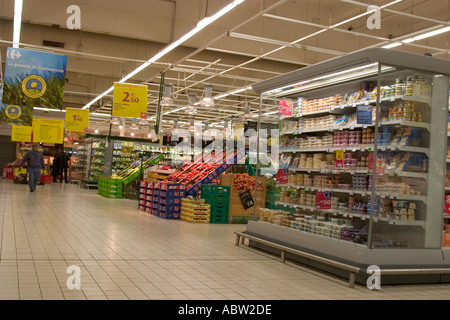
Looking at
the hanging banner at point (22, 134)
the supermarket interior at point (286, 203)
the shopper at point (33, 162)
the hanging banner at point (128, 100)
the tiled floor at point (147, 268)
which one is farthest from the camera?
the hanging banner at point (22, 134)

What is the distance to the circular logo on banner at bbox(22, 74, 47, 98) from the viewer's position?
37.5 ft

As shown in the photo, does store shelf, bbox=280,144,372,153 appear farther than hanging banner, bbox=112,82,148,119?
No

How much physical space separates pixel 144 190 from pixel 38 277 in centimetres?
897

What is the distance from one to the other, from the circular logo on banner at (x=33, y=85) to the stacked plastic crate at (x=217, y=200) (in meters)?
4.31

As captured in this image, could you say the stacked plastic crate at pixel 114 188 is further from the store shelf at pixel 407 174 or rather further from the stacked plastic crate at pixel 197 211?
the store shelf at pixel 407 174

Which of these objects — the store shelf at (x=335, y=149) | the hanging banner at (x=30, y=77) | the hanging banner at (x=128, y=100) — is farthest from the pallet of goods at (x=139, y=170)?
the store shelf at (x=335, y=149)

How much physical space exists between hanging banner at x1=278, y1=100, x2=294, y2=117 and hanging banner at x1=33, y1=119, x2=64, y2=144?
1546 centimetres

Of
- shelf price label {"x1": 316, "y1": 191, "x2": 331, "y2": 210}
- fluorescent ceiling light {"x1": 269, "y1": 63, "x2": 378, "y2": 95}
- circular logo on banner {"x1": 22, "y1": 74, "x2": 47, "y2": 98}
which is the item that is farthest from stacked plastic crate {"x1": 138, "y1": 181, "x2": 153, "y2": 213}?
shelf price label {"x1": 316, "y1": 191, "x2": 331, "y2": 210}

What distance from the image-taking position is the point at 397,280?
19.2 ft

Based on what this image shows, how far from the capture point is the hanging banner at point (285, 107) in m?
→ 8.23

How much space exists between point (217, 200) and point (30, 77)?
513 centimetres

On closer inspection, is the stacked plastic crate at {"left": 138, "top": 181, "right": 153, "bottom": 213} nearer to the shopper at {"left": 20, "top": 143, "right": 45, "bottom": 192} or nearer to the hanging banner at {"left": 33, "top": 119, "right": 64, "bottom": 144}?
the shopper at {"left": 20, "top": 143, "right": 45, "bottom": 192}
